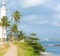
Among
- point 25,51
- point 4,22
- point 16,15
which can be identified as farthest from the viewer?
point 16,15

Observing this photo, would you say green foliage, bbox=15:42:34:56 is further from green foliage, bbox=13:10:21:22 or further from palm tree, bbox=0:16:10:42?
green foliage, bbox=13:10:21:22

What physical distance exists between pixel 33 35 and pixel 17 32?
585cm

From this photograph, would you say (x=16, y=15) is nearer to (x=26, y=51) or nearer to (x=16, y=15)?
(x=16, y=15)

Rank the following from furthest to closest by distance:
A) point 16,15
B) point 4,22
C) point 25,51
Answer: point 16,15, point 4,22, point 25,51

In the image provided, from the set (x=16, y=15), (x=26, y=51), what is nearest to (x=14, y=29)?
(x=16, y=15)

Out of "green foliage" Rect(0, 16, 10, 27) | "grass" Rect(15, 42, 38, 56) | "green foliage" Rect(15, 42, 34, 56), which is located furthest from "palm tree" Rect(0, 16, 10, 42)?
"grass" Rect(15, 42, 38, 56)

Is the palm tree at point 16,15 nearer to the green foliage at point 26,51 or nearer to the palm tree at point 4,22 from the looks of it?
the palm tree at point 4,22

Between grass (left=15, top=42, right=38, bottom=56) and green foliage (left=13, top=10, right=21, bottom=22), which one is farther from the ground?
green foliage (left=13, top=10, right=21, bottom=22)

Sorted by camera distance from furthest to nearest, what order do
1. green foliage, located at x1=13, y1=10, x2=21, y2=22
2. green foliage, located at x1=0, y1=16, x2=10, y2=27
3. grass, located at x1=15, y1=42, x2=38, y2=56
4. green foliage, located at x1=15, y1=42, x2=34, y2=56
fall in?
green foliage, located at x1=13, y1=10, x2=21, y2=22 → green foliage, located at x1=0, y1=16, x2=10, y2=27 → grass, located at x1=15, y1=42, x2=38, y2=56 → green foliage, located at x1=15, y1=42, x2=34, y2=56

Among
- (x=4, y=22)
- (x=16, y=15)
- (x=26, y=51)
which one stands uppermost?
(x=16, y=15)

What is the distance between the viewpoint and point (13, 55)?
49906mm

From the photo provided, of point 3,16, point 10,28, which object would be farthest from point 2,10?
point 10,28

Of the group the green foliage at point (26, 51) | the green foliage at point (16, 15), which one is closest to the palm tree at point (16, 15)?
the green foliage at point (16, 15)

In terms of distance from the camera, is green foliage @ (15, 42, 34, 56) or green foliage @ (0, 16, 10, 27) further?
green foliage @ (0, 16, 10, 27)
